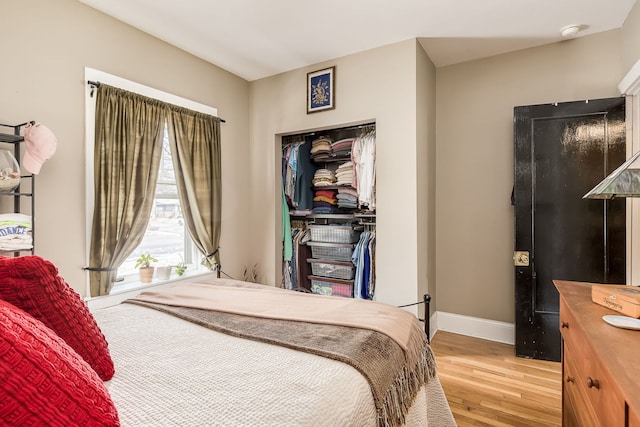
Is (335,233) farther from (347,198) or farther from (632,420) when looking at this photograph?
(632,420)

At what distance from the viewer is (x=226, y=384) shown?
0.96 meters

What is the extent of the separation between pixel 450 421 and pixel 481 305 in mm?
1804

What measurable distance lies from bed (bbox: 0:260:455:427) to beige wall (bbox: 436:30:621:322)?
183 centimetres

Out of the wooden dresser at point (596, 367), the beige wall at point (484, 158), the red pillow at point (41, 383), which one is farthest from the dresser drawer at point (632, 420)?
the beige wall at point (484, 158)

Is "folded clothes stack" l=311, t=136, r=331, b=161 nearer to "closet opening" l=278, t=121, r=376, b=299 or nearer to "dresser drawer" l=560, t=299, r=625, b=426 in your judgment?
"closet opening" l=278, t=121, r=376, b=299

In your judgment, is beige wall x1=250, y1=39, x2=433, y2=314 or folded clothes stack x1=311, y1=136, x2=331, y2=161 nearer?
beige wall x1=250, y1=39, x2=433, y2=314

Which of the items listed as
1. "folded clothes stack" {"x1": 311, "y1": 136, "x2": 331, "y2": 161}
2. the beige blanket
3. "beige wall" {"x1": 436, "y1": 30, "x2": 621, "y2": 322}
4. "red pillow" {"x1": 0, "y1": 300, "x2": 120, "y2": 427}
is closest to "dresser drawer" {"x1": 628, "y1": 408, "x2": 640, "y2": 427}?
the beige blanket

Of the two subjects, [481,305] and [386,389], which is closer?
[386,389]

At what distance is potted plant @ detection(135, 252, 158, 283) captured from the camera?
8.71 feet

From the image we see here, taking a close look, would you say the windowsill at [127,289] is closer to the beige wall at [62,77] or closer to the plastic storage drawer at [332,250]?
the beige wall at [62,77]

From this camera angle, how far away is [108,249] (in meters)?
2.33

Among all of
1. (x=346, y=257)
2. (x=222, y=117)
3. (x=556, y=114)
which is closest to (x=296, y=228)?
(x=346, y=257)

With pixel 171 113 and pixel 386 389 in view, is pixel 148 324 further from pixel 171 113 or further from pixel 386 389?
pixel 171 113

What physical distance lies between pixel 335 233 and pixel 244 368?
2.40m
